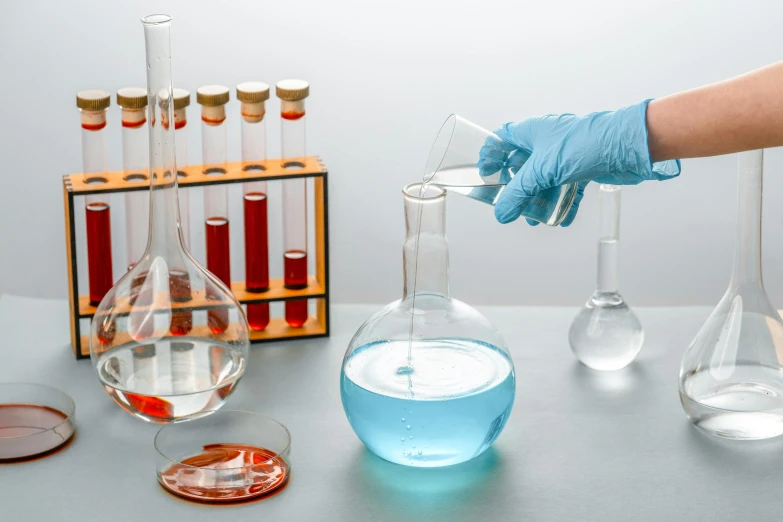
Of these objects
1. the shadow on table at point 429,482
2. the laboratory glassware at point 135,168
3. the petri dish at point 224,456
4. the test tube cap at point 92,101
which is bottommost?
the shadow on table at point 429,482

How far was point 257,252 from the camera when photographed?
5.45 feet

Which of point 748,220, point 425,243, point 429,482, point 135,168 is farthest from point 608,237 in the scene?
point 135,168

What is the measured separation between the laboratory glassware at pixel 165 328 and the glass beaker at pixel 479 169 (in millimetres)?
353

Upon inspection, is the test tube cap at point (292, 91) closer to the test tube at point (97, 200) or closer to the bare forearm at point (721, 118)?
the test tube at point (97, 200)

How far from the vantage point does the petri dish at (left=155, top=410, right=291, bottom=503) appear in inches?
49.2

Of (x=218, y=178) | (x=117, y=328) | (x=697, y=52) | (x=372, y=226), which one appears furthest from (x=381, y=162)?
(x=117, y=328)

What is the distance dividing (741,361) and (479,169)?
45cm

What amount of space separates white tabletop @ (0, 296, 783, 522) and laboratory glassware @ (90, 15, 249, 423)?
8 centimetres

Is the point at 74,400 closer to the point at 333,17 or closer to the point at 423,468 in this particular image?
the point at 423,468

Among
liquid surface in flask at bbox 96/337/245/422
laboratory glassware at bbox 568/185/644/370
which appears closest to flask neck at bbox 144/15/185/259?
liquid surface in flask at bbox 96/337/245/422

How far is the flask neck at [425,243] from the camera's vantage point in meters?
1.28

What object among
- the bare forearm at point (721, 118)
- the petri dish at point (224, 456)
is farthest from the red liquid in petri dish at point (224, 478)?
the bare forearm at point (721, 118)

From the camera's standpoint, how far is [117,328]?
1.40m

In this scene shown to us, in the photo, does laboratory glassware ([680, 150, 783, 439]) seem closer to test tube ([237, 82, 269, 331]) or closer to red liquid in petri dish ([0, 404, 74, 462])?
test tube ([237, 82, 269, 331])
